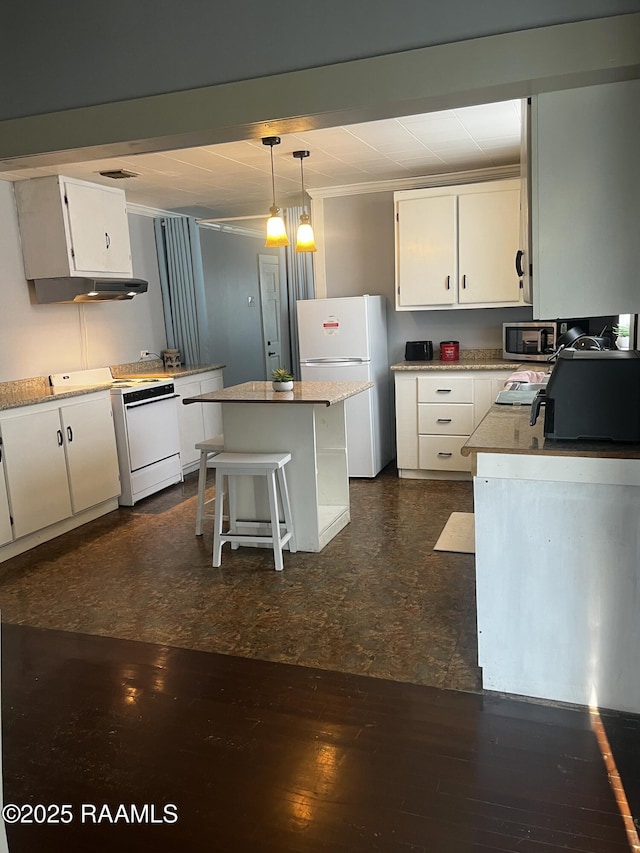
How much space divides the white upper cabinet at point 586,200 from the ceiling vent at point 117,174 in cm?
339

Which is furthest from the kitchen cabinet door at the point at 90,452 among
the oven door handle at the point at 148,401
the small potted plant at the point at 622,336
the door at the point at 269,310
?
the door at the point at 269,310

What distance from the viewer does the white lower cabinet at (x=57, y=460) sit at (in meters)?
4.05

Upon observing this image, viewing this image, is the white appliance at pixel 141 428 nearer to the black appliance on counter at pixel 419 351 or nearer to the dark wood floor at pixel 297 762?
the black appliance on counter at pixel 419 351

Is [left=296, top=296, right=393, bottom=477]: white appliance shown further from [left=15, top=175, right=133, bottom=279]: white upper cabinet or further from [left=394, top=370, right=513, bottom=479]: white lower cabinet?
[left=15, top=175, right=133, bottom=279]: white upper cabinet

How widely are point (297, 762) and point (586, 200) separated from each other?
6.54ft

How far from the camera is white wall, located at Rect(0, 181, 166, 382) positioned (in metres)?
4.70

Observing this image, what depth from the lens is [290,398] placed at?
3709 millimetres

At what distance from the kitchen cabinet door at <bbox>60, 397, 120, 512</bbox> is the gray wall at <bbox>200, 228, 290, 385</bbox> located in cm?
236

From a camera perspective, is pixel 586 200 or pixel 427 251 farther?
pixel 427 251

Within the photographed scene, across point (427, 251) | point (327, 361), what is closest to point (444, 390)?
point (327, 361)

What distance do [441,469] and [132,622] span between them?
2897 mm

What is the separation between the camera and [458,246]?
5.16m

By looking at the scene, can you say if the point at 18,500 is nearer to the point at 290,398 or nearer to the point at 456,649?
the point at 290,398

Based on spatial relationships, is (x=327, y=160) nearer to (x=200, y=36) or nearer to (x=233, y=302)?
(x=200, y=36)
